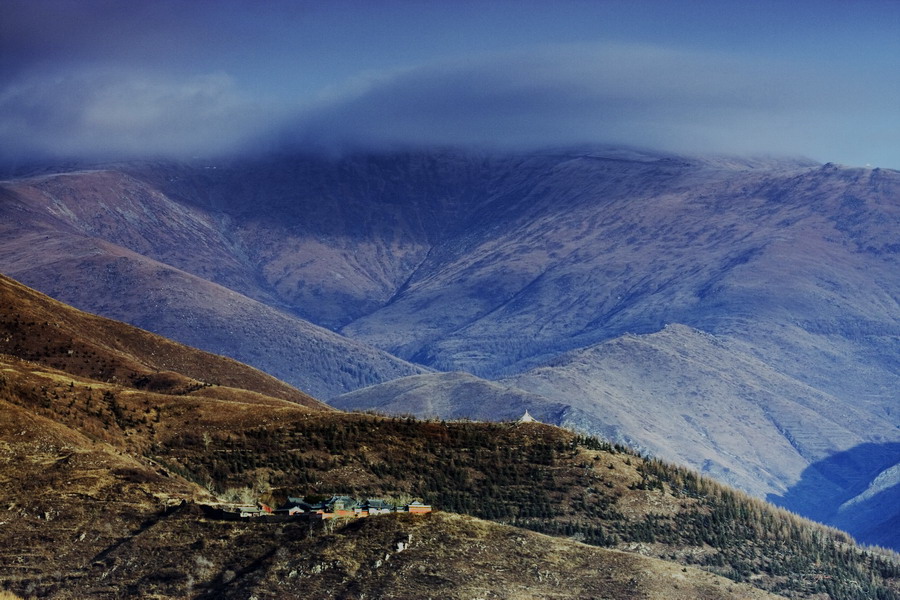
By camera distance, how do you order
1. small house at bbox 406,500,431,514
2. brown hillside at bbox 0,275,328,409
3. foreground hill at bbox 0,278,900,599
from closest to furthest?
1. foreground hill at bbox 0,278,900,599
2. small house at bbox 406,500,431,514
3. brown hillside at bbox 0,275,328,409

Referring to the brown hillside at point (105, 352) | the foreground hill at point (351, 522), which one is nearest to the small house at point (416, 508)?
the foreground hill at point (351, 522)

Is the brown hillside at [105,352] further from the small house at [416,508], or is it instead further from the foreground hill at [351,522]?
the small house at [416,508]

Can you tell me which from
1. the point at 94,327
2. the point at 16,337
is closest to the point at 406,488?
the point at 16,337

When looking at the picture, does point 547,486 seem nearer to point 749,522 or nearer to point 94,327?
point 749,522

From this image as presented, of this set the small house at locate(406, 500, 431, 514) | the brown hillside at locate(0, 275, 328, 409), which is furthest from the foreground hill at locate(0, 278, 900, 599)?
the brown hillside at locate(0, 275, 328, 409)

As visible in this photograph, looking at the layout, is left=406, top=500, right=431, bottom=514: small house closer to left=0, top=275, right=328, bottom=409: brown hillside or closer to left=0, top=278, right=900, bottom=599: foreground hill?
left=0, top=278, right=900, bottom=599: foreground hill

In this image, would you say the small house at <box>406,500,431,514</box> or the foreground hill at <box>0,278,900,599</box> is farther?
the small house at <box>406,500,431,514</box>
